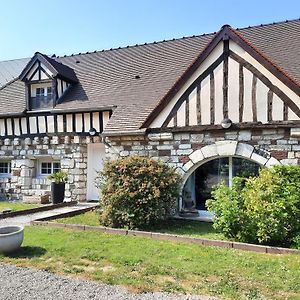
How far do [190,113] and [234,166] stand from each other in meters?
1.67

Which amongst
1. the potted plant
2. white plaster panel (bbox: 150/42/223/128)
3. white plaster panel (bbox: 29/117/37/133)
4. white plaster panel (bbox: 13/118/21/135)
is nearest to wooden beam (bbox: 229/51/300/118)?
white plaster panel (bbox: 150/42/223/128)

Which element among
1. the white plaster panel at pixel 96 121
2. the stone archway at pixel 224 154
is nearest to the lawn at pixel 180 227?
the stone archway at pixel 224 154

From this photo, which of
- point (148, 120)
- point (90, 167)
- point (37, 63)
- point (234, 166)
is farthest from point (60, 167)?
point (234, 166)

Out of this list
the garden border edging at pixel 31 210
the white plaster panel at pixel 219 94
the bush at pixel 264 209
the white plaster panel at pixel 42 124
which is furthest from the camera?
the white plaster panel at pixel 42 124

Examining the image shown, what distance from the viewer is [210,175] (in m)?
8.59

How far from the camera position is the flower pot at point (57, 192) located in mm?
11055

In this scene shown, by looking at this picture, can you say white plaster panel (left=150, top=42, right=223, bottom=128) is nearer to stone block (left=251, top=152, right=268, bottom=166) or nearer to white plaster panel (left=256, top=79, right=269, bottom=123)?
white plaster panel (left=256, top=79, right=269, bottom=123)

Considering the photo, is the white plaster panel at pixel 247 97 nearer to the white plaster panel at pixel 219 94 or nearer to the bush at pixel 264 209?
the white plaster panel at pixel 219 94

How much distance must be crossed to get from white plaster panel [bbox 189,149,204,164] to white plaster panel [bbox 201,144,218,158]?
78 millimetres

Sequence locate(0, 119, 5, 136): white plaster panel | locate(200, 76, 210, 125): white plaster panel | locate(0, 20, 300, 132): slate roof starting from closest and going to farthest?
locate(200, 76, 210, 125): white plaster panel
locate(0, 20, 300, 132): slate roof
locate(0, 119, 5, 136): white plaster panel

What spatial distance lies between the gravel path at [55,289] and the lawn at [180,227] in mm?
2905

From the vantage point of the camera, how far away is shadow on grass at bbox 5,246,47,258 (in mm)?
5285

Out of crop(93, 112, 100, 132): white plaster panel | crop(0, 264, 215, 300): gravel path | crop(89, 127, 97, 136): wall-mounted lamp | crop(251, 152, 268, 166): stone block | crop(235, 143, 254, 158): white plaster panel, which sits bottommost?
crop(0, 264, 215, 300): gravel path

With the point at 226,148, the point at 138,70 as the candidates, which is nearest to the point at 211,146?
the point at 226,148
